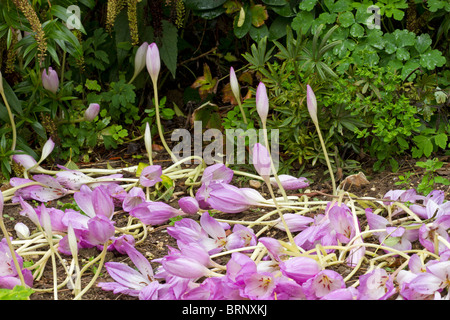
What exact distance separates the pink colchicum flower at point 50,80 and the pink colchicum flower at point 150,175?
1.95ft

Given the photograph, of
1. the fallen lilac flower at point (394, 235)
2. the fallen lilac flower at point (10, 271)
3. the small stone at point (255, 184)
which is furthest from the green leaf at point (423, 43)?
the fallen lilac flower at point (10, 271)

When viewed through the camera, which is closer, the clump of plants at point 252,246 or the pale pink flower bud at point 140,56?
the clump of plants at point 252,246

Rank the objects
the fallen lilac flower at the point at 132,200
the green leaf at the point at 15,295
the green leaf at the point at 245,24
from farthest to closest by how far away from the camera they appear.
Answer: the green leaf at the point at 245,24, the fallen lilac flower at the point at 132,200, the green leaf at the point at 15,295

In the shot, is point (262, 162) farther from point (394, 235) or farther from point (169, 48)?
point (169, 48)

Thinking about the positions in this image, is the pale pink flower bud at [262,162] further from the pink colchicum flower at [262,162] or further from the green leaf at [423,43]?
the green leaf at [423,43]

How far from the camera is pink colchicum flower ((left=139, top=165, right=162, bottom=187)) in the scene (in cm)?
186

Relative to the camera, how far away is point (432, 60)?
2.07 metres

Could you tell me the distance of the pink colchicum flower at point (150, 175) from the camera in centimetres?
186

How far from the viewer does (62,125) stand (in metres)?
2.34

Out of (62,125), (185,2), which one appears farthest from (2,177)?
(185,2)

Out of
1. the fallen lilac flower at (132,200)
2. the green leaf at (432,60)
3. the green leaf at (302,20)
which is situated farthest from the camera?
the green leaf at (302,20)

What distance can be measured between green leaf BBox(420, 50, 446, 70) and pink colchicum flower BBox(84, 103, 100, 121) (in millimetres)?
1240
